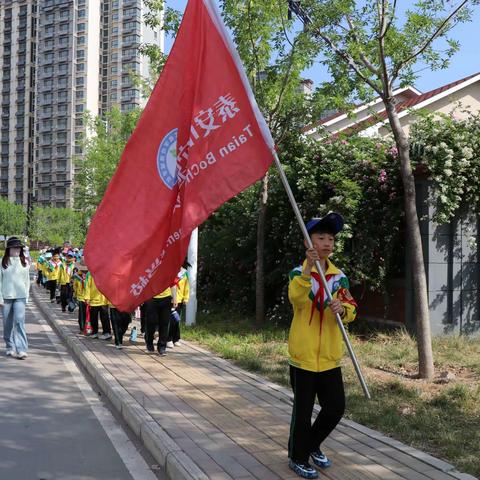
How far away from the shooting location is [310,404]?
4004mm

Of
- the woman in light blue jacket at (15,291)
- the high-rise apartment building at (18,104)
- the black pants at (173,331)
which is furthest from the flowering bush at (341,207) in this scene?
the high-rise apartment building at (18,104)

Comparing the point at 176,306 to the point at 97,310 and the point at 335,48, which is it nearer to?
the point at 97,310

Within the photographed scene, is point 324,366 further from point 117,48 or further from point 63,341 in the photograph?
point 117,48

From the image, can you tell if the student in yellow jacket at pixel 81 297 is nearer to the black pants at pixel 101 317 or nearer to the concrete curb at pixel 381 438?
the black pants at pixel 101 317

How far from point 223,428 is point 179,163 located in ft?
8.15

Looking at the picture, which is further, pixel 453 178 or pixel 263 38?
pixel 263 38

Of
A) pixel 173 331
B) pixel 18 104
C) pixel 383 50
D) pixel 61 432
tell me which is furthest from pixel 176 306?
pixel 18 104

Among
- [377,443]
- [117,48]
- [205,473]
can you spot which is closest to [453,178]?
[377,443]

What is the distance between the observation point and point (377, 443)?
15.8ft

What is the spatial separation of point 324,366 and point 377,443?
1288 millimetres

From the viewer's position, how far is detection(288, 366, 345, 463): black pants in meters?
4.02

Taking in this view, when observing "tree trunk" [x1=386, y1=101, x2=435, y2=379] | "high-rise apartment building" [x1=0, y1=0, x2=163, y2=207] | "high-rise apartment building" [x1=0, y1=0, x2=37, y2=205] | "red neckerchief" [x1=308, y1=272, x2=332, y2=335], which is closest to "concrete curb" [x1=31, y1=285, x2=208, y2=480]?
"red neckerchief" [x1=308, y1=272, x2=332, y2=335]

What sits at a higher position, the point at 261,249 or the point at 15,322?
the point at 261,249

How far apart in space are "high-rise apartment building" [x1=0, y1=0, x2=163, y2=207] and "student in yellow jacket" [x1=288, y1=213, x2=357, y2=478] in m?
109
